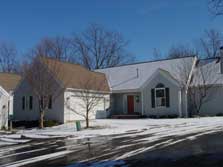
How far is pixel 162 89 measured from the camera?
29.3m

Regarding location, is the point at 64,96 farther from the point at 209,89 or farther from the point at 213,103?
the point at 213,103

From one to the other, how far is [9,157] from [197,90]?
21.5 m

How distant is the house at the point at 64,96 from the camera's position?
2556 centimetres

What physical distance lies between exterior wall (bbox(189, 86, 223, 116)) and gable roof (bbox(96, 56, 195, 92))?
3.40 meters

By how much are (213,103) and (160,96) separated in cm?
481

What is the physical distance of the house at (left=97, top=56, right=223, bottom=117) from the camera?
1125 inches

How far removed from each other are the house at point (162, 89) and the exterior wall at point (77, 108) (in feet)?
5.62

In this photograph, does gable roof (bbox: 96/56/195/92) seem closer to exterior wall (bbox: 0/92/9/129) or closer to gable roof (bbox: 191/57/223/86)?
gable roof (bbox: 191/57/223/86)

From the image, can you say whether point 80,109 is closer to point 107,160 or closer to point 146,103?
point 146,103

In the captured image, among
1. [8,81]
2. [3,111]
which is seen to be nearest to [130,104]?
[3,111]

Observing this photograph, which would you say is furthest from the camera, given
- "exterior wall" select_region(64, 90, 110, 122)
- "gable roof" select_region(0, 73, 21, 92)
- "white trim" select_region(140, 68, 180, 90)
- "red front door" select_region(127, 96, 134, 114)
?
"gable roof" select_region(0, 73, 21, 92)

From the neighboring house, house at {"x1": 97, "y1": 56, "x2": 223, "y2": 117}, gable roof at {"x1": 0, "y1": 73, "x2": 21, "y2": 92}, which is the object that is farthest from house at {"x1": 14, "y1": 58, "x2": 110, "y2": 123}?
the neighboring house

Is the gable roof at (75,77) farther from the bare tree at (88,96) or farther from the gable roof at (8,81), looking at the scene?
the gable roof at (8,81)

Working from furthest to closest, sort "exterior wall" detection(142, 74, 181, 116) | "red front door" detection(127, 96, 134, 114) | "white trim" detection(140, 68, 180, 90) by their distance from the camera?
1. "red front door" detection(127, 96, 134, 114)
2. "white trim" detection(140, 68, 180, 90)
3. "exterior wall" detection(142, 74, 181, 116)
